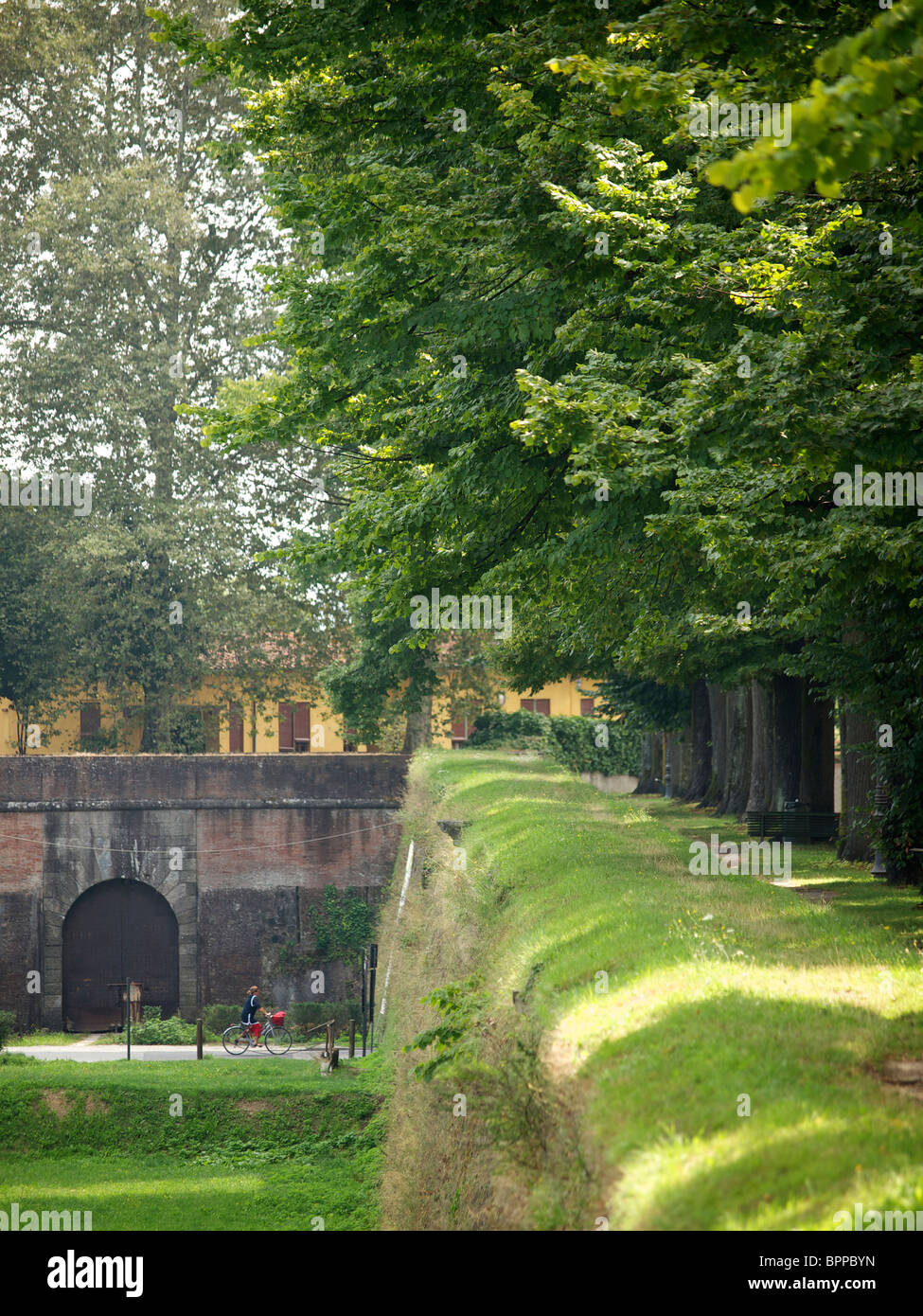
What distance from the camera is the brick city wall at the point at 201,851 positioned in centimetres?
3089

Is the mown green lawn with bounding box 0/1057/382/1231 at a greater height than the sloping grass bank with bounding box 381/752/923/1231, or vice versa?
the sloping grass bank with bounding box 381/752/923/1231

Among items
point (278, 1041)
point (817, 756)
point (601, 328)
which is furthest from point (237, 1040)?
point (601, 328)

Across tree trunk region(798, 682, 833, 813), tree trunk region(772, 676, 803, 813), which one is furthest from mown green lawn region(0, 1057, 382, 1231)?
tree trunk region(798, 682, 833, 813)

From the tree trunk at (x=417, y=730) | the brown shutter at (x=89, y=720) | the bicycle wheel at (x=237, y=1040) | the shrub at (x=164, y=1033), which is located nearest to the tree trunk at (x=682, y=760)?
the tree trunk at (x=417, y=730)

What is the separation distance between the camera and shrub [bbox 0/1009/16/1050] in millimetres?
26267

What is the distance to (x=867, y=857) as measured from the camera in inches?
630

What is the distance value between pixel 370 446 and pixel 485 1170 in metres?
12.7

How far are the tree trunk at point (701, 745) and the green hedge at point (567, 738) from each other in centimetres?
528

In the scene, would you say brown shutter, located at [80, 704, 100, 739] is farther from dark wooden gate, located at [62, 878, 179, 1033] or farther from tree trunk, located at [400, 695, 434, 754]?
tree trunk, located at [400, 695, 434, 754]

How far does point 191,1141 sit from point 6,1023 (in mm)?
11634

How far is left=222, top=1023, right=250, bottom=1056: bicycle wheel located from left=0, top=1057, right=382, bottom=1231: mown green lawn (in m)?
4.19

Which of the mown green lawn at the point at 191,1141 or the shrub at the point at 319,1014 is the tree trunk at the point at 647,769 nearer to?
the shrub at the point at 319,1014

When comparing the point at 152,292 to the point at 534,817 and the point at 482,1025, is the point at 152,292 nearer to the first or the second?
the point at 534,817
